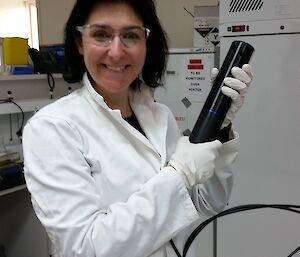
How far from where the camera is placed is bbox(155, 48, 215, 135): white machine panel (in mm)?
2238

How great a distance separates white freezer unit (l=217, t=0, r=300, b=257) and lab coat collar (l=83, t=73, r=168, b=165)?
2.92ft

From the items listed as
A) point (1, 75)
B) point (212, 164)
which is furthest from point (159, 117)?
point (1, 75)

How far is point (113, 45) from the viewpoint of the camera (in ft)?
2.81

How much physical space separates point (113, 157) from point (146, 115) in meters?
0.23

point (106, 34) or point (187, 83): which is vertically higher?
point (106, 34)

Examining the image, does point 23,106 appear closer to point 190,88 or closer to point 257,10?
point 190,88

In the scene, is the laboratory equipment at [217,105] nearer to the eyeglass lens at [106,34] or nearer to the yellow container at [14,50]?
the eyeglass lens at [106,34]

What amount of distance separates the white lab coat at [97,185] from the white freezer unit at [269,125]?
3.52 feet

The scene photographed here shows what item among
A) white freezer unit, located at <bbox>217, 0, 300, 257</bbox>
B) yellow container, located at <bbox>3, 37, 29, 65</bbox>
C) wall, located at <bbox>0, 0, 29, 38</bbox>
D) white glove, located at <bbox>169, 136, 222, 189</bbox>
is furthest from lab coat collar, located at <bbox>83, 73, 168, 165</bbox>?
wall, located at <bbox>0, 0, 29, 38</bbox>

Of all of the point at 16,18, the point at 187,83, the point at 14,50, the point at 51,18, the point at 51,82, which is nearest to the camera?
the point at 14,50

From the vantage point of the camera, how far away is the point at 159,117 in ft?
3.56

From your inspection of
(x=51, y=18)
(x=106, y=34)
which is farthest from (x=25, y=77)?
(x=106, y=34)

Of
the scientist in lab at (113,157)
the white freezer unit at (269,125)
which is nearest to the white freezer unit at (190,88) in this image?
the white freezer unit at (269,125)

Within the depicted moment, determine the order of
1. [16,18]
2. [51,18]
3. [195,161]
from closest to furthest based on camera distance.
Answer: [195,161] < [51,18] < [16,18]
